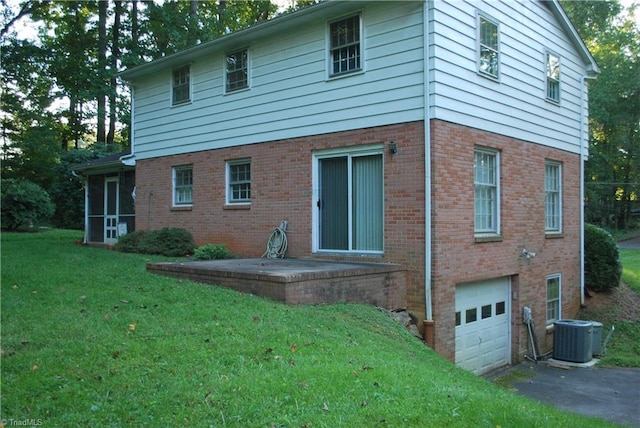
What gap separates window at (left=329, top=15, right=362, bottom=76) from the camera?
10.3 meters

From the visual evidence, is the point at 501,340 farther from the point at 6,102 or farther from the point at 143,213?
the point at 6,102

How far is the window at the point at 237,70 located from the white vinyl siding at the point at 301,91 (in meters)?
0.18

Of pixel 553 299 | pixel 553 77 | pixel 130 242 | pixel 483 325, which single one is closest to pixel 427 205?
pixel 483 325

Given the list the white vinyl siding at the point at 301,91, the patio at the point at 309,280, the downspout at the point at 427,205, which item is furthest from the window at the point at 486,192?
the patio at the point at 309,280

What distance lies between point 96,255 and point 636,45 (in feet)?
119

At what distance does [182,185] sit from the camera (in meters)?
14.7

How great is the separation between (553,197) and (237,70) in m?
8.74

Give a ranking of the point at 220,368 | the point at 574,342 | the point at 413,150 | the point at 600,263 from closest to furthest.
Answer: the point at 220,368, the point at 413,150, the point at 574,342, the point at 600,263

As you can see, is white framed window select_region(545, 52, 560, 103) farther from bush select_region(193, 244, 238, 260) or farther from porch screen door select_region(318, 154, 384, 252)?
bush select_region(193, 244, 238, 260)

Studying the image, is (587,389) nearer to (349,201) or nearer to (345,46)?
(349,201)

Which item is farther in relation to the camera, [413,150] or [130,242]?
Result: [130,242]

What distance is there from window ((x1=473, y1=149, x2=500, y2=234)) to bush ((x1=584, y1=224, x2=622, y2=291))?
590cm

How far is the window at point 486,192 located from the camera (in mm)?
10711

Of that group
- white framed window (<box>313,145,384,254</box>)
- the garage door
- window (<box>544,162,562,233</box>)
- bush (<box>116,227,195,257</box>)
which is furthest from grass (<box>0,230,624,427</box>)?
window (<box>544,162,562,233</box>)
